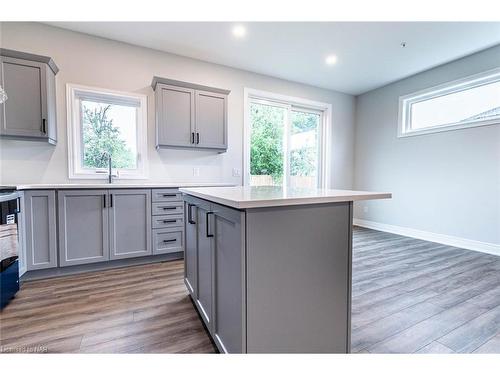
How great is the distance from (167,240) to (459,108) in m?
4.64

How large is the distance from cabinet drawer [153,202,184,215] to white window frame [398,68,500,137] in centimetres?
408

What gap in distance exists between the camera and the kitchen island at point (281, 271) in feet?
3.32

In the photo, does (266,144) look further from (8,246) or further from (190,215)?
(8,246)

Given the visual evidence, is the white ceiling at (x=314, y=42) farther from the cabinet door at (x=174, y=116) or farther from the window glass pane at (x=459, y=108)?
the cabinet door at (x=174, y=116)

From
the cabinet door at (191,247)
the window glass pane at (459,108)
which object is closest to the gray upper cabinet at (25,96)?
the cabinet door at (191,247)

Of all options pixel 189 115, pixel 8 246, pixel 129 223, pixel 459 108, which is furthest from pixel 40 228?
pixel 459 108

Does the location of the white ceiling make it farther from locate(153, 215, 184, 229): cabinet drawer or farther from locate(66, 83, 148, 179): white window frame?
locate(153, 215, 184, 229): cabinet drawer

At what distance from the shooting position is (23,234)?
87.0 inches

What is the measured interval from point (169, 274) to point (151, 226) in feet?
2.00

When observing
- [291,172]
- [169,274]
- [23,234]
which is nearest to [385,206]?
[291,172]

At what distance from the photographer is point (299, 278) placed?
112cm

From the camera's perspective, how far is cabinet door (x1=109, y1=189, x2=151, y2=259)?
258 cm
